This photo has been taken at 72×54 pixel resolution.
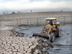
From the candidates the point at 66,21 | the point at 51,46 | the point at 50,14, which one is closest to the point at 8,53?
the point at 51,46

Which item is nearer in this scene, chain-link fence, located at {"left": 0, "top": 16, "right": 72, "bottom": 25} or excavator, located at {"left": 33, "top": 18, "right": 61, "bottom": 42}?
excavator, located at {"left": 33, "top": 18, "right": 61, "bottom": 42}

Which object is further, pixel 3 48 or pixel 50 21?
pixel 50 21

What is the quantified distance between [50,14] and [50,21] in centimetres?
Answer: 1556

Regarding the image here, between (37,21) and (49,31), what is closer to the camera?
(49,31)

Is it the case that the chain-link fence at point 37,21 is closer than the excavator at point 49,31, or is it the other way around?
the excavator at point 49,31

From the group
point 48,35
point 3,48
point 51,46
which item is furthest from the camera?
point 48,35

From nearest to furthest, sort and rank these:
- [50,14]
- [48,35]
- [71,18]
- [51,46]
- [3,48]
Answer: [3,48], [51,46], [48,35], [71,18], [50,14]

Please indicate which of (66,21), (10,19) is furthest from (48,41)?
(10,19)

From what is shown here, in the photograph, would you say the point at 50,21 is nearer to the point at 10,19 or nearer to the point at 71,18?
the point at 71,18

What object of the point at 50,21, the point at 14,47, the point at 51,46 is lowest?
the point at 51,46

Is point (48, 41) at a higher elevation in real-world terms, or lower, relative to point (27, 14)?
lower

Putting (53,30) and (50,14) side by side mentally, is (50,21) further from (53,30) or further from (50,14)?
(50,14)

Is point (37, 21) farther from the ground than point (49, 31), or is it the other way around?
point (37, 21)

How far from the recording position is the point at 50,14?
25.6m
